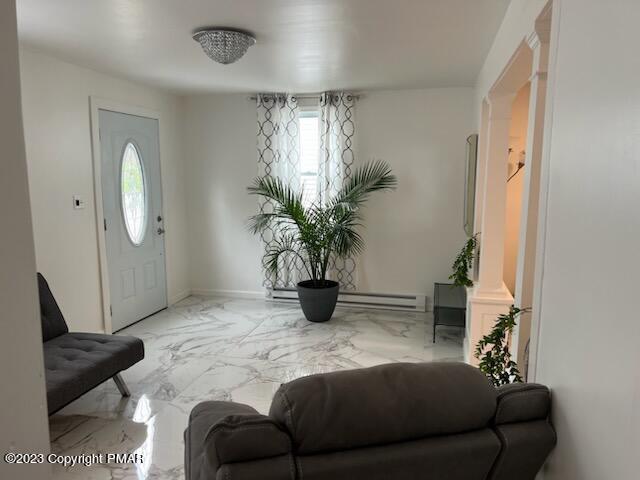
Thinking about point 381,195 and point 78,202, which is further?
point 381,195

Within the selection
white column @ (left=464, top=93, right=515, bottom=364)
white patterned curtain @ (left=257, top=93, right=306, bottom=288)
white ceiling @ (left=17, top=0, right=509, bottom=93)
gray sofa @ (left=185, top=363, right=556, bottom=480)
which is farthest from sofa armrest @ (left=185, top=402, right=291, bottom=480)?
white patterned curtain @ (left=257, top=93, right=306, bottom=288)

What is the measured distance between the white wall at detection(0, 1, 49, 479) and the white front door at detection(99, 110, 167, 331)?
3.19 metres

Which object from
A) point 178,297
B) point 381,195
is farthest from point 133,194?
point 381,195

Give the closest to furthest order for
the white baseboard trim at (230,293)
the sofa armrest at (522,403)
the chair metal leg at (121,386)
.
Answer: the sofa armrest at (522,403) < the chair metal leg at (121,386) < the white baseboard trim at (230,293)

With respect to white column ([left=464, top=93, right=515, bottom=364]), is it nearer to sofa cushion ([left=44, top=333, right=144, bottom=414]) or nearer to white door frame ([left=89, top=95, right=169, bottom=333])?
sofa cushion ([left=44, top=333, right=144, bottom=414])

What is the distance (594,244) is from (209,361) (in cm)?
313

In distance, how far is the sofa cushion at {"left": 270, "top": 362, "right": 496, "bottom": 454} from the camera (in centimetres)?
100

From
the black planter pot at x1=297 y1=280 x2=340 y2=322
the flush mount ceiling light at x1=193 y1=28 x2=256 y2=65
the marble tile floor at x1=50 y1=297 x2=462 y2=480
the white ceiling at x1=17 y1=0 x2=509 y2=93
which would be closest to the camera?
the white ceiling at x1=17 y1=0 x2=509 y2=93

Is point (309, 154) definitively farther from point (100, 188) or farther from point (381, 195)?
point (100, 188)

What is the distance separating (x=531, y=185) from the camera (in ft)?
5.50

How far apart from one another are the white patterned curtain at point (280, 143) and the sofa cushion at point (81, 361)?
2.31 metres

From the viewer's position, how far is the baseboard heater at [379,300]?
4797 millimetres

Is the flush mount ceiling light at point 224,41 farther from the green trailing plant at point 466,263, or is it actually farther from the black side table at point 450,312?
the black side table at point 450,312

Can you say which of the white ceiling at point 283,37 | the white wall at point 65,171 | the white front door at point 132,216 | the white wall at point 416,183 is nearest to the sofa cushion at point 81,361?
the white wall at point 65,171
